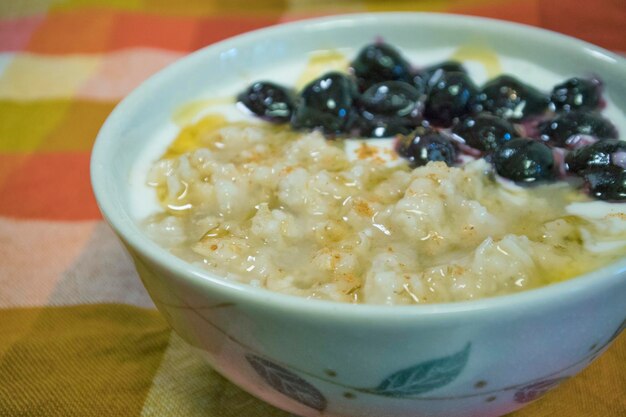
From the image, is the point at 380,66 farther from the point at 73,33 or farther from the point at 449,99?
the point at 73,33

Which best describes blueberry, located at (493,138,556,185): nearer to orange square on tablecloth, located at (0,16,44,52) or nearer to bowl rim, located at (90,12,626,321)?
bowl rim, located at (90,12,626,321)

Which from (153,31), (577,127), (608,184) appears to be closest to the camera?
(608,184)

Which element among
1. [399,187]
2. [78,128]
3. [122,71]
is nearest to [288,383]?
[399,187]

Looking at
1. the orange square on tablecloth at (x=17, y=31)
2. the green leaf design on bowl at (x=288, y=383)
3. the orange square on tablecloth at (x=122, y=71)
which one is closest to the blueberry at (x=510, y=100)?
the green leaf design on bowl at (x=288, y=383)

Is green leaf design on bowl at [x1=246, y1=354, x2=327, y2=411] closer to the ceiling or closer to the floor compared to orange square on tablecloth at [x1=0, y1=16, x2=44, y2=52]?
closer to the ceiling

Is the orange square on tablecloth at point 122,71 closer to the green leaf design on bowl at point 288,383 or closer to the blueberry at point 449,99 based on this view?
the blueberry at point 449,99

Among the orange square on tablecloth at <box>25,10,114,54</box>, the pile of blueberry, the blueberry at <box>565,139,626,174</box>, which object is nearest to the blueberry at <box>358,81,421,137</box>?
the pile of blueberry

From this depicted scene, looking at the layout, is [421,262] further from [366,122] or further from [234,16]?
[234,16]
